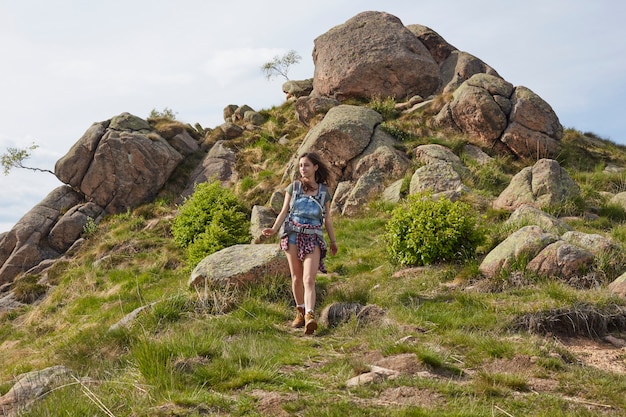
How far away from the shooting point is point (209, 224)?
16.2 m

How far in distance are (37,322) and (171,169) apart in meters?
9.77

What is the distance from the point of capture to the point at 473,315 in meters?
8.47

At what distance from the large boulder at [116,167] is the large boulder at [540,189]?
1464cm

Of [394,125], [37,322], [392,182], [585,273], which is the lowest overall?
[37,322]

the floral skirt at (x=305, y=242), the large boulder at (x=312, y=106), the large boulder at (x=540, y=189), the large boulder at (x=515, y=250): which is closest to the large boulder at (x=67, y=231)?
the large boulder at (x=312, y=106)

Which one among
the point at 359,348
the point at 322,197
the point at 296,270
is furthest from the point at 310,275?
the point at 359,348

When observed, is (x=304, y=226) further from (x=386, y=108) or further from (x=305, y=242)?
(x=386, y=108)

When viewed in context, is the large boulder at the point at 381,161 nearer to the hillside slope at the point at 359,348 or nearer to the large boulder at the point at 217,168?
the hillside slope at the point at 359,348

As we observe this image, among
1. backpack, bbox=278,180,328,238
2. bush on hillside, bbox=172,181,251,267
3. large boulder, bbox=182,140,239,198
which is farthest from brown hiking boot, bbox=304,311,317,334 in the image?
large boulder, bbox=182,140,239,198

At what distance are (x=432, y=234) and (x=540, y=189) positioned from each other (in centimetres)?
489

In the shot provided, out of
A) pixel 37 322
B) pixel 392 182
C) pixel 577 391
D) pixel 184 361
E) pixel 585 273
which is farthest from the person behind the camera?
pixel 392 182

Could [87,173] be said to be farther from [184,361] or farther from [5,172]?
[184,361]

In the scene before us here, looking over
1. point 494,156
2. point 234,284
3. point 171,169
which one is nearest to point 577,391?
point 234,284

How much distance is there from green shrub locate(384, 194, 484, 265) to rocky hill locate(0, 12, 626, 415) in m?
0.39
